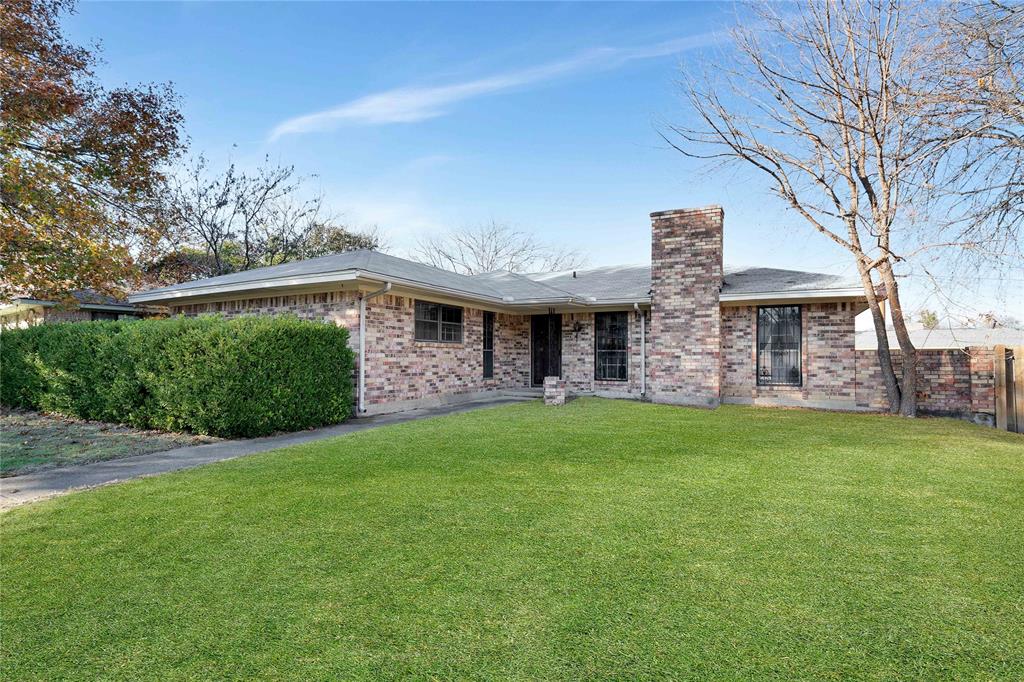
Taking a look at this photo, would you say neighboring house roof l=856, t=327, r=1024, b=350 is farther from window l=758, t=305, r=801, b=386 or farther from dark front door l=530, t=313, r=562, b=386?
dark front door l=530, t=313, r=562, b=386

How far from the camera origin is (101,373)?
9.91 metres

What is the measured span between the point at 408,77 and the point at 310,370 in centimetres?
826

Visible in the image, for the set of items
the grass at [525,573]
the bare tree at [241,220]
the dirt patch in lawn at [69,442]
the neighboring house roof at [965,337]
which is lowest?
the dirt patch in lawn at [69,442]

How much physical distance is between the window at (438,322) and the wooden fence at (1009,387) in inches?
448

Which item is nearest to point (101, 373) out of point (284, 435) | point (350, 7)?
point (284, 435)

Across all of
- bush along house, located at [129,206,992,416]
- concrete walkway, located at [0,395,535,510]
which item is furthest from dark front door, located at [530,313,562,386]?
concrete walkway, located at [0,395,535,510]

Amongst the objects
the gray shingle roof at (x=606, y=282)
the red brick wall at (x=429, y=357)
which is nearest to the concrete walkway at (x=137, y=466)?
the red brick wall at (x=429, y=357)

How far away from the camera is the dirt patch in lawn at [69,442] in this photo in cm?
694

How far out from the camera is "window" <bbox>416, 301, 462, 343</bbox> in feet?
40.9

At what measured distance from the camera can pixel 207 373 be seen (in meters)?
8.28

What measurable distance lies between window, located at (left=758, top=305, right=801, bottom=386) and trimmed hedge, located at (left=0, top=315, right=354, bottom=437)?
983cm

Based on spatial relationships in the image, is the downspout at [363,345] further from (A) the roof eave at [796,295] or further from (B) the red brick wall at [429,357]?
(A) the roof eave at [796,295]

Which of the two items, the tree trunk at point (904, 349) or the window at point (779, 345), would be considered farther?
the window at point (779, 345)

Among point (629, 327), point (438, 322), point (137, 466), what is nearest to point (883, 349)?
point (629, 327)
